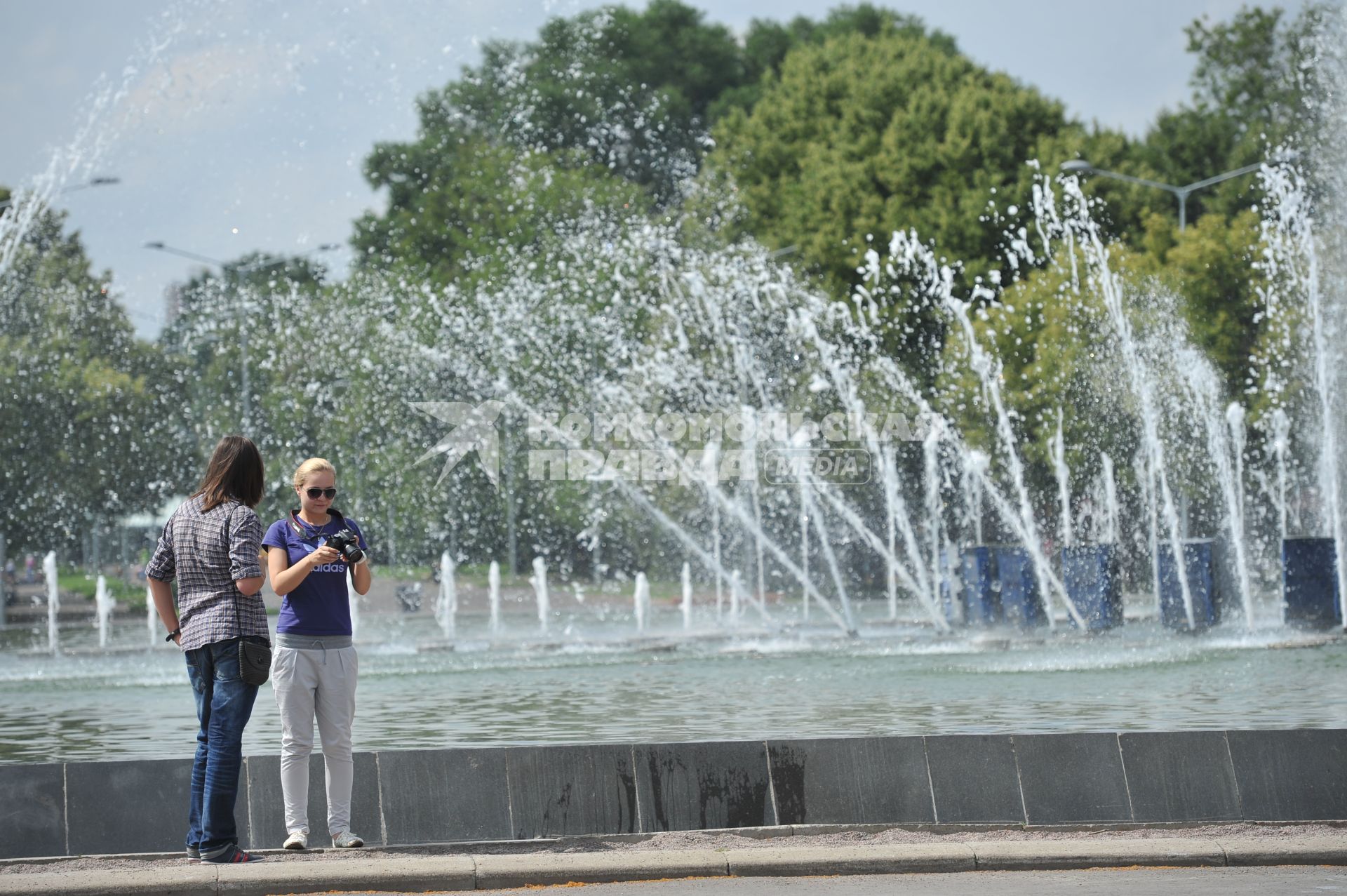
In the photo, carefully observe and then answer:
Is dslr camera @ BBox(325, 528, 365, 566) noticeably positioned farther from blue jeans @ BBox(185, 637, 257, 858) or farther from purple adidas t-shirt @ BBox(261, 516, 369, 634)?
blue jeans @ BBox(185, 637, 257, 858)

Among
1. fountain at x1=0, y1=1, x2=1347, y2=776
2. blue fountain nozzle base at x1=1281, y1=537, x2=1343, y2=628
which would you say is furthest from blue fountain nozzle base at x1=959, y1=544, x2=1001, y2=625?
blue fountain nozzle base at x1=1281, y1=537, x2=1343, y2=628

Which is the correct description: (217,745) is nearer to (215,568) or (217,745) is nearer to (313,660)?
(313,660)

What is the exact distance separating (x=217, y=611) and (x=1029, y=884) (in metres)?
3.37

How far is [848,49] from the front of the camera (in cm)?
4891

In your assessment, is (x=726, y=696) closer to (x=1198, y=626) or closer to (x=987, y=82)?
(x=1198, y=626)

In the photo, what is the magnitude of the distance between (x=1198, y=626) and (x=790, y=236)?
22833 millimetres

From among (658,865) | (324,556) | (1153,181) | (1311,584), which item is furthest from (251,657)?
(1153,181)

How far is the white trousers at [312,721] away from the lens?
7.67m

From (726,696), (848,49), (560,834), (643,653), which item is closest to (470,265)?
(848,49)

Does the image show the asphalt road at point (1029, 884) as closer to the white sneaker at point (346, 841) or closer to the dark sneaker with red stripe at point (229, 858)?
the white sneaker at point (346, 841)

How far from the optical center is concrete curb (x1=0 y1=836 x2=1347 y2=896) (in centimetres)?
722

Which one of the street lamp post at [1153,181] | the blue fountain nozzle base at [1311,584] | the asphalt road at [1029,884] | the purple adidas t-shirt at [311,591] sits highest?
the street lamp post at [1153,181]

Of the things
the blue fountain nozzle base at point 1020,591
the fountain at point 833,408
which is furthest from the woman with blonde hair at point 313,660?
the fountain at point 833,408

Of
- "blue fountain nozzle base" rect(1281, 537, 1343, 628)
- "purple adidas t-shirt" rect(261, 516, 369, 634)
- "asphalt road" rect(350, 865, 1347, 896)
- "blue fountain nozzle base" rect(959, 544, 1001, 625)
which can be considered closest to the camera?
"asphalt road" rect(350, 865, 1347, 896)
